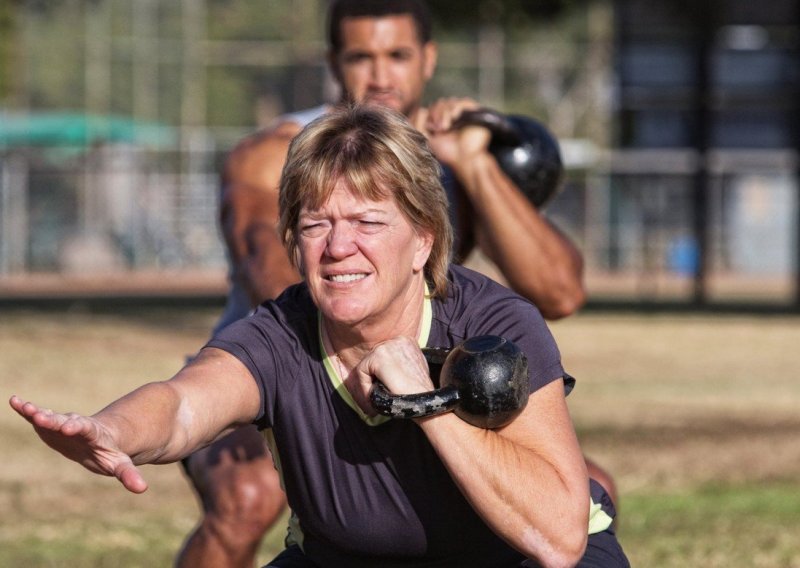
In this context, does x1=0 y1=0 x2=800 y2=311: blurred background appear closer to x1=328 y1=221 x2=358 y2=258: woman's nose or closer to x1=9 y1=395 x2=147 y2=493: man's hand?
x1=328 y1=221 x2=358 y2=258: woman's nose

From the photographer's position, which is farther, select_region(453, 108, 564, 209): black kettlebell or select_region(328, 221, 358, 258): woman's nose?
select_region(453, 108, 564, 209): black kettlebell

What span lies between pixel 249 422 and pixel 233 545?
1.47 meters

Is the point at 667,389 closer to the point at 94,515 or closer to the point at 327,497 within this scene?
the point at 94,515

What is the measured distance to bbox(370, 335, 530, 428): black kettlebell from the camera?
346 cm

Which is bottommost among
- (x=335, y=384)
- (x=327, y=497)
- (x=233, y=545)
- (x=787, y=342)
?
(x=787, y=342)

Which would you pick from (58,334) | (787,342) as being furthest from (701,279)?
(58,334)

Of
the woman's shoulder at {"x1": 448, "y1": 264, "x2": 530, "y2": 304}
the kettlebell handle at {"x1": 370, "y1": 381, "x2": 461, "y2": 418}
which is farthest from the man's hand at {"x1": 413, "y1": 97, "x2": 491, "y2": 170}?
the kettlebell handle at {"x1": 370, "y1": 381, "x2": 461, "y2": 418}

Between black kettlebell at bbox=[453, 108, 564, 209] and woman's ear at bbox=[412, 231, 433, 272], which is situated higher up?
black kettlebell at bbox=[453, 108, 564, 209]

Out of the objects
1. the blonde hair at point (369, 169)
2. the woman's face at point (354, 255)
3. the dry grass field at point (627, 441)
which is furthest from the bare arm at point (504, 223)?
the dry grass field at point (627, 441)

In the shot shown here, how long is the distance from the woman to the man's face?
68.0 inches

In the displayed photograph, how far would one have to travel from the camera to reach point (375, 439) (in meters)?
3.74

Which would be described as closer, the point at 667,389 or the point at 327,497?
the point at 327,497

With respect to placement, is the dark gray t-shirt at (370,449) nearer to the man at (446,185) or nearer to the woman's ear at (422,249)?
the woman's ear at (422,249)

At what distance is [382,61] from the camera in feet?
18.3
